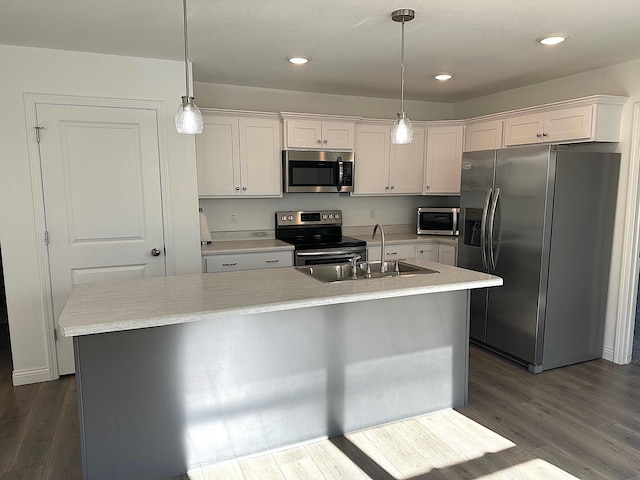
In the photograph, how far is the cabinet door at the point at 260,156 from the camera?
13.8ft

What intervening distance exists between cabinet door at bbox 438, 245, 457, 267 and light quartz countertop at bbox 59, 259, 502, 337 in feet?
5.98

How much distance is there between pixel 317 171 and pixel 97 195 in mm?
2052

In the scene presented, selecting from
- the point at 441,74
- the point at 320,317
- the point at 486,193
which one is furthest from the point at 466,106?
the point at 320,317

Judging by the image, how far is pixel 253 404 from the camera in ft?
7.68

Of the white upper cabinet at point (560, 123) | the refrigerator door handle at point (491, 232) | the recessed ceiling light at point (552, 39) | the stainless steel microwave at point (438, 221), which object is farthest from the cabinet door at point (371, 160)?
the recessed ceiling light at point (552, 39)

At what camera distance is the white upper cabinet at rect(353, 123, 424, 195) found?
15.5 feet

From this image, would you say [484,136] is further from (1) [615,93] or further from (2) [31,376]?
(2) [31,376]

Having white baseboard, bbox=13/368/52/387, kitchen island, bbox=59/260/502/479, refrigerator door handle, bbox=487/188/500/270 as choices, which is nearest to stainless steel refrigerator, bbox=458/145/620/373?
refrigerator door handle, bbox=487/188/500/270

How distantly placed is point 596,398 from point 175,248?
130 inches

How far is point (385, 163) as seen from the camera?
4840mm

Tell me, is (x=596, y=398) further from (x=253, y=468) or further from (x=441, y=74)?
(x=441, y=74)

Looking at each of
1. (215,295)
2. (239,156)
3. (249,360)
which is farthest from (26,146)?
(249,360)

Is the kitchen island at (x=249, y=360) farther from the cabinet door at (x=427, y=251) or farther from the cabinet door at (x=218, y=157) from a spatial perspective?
the cabinet door at (x=427, y=251)

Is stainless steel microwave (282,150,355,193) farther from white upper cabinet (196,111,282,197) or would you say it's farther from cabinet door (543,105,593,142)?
cabinet door (543,105,593,142)
